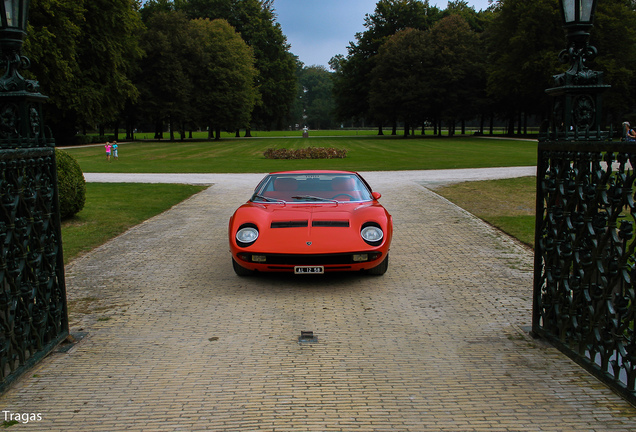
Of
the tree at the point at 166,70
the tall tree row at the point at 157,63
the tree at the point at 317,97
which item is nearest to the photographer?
the tall tree row at the point at 157,63

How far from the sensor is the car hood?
246 inches

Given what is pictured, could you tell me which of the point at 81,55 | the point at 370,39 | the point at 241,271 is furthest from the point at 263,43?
the point at 241,271

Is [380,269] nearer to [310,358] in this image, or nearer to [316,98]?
[310,358]

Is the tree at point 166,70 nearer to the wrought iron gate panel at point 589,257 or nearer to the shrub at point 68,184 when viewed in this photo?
the shrub at point 68,184

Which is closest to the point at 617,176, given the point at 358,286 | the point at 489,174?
the point at 358,286

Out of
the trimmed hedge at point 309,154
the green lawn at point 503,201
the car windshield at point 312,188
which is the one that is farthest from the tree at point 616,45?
the car windshield at point 312,188

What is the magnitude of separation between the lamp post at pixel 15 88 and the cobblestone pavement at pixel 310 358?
6.09ft

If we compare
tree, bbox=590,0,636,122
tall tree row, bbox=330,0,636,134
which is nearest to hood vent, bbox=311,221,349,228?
tall tree row, bbox=330,0,636,134

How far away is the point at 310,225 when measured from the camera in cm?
656

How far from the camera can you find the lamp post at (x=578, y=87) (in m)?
4.24

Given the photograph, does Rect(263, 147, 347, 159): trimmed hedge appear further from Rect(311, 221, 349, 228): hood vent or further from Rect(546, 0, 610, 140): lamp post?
Rect(546, 0, 610, 140): lamp post

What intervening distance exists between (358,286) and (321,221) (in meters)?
0.91

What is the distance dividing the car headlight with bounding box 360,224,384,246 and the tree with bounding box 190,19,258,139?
58.4m

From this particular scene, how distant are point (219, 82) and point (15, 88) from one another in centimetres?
6159
